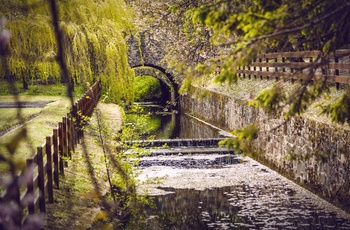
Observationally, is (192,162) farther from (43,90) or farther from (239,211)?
(43,90)

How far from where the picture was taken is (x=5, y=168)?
31.1 ft

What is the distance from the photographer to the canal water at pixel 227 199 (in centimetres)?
950

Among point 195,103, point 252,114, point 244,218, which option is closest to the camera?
point 244,218

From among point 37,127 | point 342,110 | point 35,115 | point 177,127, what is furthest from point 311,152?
point 177,127

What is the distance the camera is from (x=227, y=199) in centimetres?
1125

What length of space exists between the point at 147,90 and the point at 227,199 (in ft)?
103

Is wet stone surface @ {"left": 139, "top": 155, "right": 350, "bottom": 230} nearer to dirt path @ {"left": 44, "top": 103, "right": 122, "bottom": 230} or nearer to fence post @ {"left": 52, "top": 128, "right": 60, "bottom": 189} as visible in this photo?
dirt path @ {"left": 44, "top": 103, "right": 122, "bottom": 230}

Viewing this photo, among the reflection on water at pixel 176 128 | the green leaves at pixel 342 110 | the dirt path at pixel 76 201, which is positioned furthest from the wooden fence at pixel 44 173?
the reflection on water at pixel 176 128

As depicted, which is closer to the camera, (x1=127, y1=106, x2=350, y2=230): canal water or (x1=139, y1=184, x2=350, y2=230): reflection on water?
(x1=139, y1=184, x2=350, y2=230): reflection on water

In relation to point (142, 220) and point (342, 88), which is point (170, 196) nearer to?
point (142, 220)

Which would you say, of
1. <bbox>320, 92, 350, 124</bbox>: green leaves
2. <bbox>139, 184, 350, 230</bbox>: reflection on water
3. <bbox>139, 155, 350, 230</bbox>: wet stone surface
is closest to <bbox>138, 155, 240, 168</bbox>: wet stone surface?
<bbox>139, 155, 350, 230</bbox>: wet stone surface

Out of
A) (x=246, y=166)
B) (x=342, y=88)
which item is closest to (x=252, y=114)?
(x=246, y=166)

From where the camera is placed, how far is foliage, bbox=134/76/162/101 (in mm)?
41750

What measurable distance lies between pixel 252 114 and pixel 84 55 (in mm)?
6534
